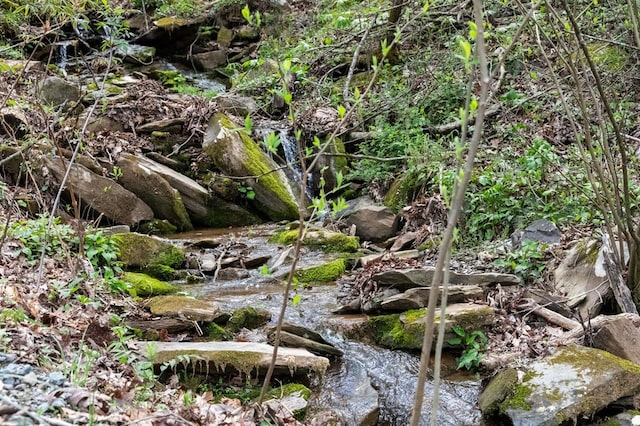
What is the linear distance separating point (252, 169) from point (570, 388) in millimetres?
6239

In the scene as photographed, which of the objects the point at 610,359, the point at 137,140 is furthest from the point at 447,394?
the point at 137,140

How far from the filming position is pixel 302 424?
3.45m

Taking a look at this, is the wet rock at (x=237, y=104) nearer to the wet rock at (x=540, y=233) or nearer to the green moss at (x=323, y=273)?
the green moss at (x=323, y=273)

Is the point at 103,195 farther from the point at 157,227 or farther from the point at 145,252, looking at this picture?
the point at 145,252

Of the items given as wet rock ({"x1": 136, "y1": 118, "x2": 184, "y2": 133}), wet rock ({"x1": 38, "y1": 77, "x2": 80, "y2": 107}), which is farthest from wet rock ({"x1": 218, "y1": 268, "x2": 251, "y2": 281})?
wet rock ({"x1": 38, "y1": 77, "x2": 80, "y2": 107})

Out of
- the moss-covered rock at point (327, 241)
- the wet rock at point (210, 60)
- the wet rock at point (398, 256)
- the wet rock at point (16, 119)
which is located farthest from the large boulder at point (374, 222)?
the wet rock at point (210, 60)

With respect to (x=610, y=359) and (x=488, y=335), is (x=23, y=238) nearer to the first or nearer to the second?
(x=488, y=335)

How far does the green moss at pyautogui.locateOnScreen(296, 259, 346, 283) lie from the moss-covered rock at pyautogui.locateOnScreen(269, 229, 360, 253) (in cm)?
75

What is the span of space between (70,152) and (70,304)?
160 inches

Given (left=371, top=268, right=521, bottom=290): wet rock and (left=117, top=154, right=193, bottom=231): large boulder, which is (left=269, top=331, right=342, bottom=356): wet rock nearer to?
(left=371, top=268, right=521, bottom=290): wet rock

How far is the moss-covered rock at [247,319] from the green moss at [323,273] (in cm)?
127

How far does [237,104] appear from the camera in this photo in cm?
1085

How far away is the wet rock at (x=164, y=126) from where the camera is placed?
9.67 meters

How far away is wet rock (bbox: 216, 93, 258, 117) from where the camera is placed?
10.7m
